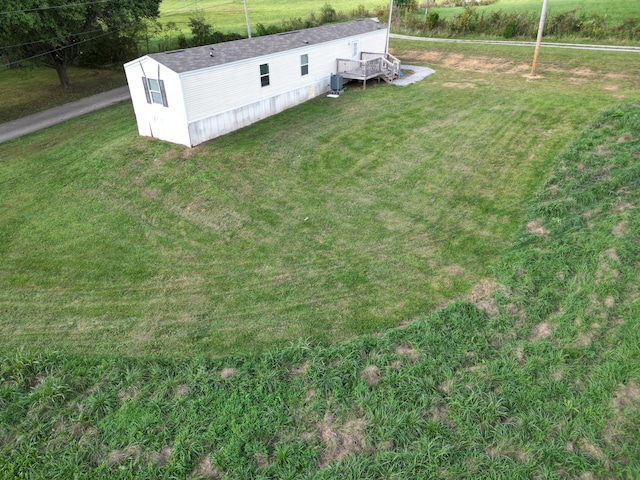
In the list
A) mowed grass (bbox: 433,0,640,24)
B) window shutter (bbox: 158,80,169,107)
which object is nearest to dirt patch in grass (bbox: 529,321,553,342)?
window shutter (bbox: 158,80,169,107)

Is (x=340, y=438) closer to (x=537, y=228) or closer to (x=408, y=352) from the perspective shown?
(x=408, y=352)

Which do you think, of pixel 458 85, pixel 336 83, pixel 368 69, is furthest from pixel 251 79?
pixel 458 85

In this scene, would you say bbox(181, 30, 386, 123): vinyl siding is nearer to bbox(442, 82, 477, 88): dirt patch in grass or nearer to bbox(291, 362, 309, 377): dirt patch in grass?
bbox(442, 82, 477, 88): dirt patch in grass

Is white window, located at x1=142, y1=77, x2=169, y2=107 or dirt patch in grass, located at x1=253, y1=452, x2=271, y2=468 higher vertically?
white window, located at x1=142, y1=77, x2=169, y2=107

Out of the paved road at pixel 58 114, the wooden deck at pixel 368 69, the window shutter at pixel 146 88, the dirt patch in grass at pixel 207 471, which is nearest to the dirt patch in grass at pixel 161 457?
the dirt patch in grass at pixel 207 471

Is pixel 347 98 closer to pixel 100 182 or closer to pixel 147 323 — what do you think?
pixel 100 182

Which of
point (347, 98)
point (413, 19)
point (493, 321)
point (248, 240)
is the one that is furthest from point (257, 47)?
point (413, 19)

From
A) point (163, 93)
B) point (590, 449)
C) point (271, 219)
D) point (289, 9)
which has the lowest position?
point (590, 449)

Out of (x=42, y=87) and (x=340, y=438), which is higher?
(x=42, y=87)
